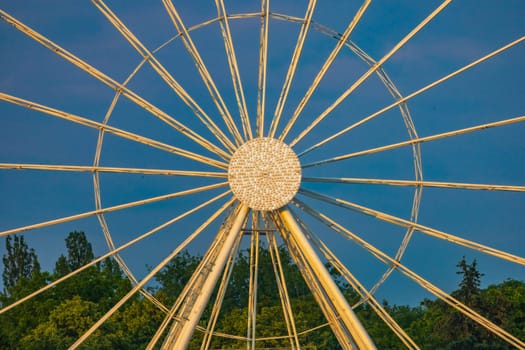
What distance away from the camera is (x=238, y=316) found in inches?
3091

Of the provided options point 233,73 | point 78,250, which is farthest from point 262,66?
point 78,250

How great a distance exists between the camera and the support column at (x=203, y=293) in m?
35.2

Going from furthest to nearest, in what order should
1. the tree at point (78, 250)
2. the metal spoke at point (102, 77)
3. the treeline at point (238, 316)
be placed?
1. the tree at point (78, 250)
2. the treeline at point (238, 316)
3. the metal spoke at point (102, 77)

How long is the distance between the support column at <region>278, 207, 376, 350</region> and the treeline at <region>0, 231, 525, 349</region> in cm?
3051

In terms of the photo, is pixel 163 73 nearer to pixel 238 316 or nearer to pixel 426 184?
pixel 426 184

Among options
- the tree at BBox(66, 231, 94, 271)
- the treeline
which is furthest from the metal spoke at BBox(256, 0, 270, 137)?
the tree at BBox(66, 231, 94, 271)

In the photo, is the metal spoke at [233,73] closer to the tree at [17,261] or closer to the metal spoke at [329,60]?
the metal spoke at [329,60]

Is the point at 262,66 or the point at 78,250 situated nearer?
the point at 262,66

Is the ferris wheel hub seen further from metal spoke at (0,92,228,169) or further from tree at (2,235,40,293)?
tree at (2,235,40,293)

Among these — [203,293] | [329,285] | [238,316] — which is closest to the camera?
[203,293]

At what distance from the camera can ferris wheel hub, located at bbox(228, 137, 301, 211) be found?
3703 cm

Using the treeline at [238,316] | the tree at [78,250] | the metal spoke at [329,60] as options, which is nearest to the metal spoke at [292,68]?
the metal spoke at [329,60]

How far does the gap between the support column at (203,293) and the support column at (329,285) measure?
161 centimetres

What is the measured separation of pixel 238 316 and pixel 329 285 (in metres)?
42.7
